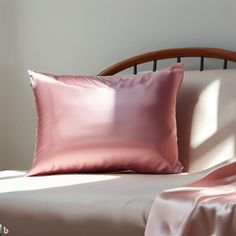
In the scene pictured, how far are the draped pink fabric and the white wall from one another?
42.3 inches

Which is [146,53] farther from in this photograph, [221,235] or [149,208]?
[221,235]

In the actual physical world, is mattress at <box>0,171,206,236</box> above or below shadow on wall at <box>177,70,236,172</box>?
below

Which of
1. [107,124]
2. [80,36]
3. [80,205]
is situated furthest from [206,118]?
[80,36]

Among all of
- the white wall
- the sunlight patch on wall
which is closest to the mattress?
the sunlight patch on wall

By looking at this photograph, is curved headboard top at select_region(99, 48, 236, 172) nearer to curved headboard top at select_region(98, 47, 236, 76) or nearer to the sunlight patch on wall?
the sunlight patch on wall

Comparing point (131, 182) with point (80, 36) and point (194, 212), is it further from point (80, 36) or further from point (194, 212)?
point (80, 36)

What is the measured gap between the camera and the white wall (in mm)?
2275

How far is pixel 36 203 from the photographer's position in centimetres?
149

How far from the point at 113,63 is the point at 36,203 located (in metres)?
1.12

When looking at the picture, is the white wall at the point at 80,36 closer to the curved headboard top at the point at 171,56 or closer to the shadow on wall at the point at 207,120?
the curved headboard top at the point at 171,56

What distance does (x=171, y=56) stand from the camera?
2236 mm

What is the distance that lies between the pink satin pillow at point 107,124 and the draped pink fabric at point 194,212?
1.65ft

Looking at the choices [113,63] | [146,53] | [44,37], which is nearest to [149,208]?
[146,53]

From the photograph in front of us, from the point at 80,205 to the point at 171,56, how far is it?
3.24ft
